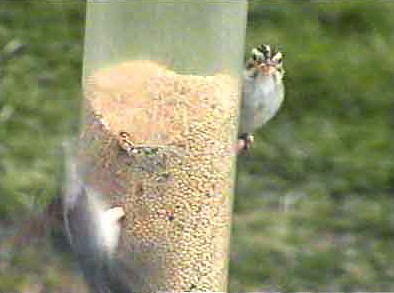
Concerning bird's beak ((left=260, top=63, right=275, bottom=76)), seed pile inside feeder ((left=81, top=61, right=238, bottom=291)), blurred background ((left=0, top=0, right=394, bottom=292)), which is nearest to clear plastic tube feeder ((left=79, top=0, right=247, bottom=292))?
seed pile inside feeder ((left=81, top=61, right=238, bottom=291))

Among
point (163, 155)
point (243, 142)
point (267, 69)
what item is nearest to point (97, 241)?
point (163, 155)

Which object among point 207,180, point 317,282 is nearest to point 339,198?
point 317,282

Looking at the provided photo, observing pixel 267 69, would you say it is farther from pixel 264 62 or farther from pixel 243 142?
pixel 243 142

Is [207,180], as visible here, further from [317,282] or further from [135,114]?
[317,282]

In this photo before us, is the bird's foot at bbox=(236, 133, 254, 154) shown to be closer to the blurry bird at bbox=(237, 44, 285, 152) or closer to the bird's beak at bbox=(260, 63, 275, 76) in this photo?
the blurry bird at bbox=(237, 44, 285, 152)

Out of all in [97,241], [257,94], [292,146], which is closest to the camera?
[97,241]

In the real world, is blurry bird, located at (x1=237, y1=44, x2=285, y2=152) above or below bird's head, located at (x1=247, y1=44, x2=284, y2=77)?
below

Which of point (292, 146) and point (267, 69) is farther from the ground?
point (267, 69)
